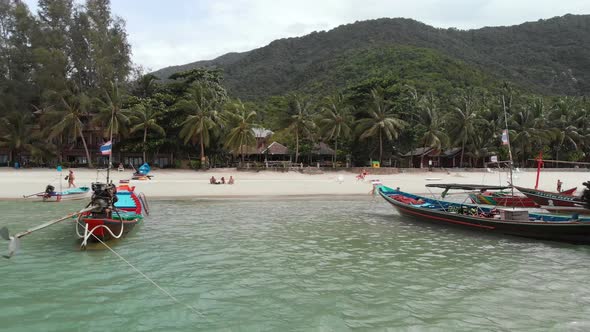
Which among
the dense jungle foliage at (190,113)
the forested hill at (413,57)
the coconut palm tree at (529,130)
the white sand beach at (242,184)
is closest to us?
the white sand beach at (242,184)

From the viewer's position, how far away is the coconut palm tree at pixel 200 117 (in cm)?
4328

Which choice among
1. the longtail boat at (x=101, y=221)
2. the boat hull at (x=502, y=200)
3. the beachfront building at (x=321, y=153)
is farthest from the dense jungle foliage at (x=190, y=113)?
the longtail boat at (x=101, y=221)

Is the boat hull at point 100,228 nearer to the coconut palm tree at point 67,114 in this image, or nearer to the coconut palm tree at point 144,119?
the coconut palm tree at point 144,119

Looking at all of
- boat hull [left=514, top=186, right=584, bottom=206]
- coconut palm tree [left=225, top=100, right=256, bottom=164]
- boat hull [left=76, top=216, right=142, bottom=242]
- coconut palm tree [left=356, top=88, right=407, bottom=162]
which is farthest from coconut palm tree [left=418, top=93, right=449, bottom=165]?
boat hull [left=76, top=216, right=142, bottom=242]

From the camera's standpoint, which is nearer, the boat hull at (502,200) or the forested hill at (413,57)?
the boat hull at (502,200)

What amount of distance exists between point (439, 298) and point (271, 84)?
98.1m

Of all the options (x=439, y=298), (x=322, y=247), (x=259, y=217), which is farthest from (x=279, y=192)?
(x=439, y=298)

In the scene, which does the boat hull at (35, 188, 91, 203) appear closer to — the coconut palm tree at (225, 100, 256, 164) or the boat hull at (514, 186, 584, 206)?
the coconut palm tree at (225, 100, 256, 164)

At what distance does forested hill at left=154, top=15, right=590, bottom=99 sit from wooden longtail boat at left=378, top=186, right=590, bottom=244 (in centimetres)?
6122

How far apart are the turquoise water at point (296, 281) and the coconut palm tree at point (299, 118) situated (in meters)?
31.9

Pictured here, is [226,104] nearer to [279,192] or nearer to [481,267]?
[279,192]

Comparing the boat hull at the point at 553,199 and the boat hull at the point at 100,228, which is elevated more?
the boat hull at the point at 553,199

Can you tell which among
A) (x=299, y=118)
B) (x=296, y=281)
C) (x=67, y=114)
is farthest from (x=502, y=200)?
(x=67, y=114)

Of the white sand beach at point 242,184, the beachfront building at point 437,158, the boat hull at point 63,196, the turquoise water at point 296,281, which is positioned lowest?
the turquoise water at point 296,281
